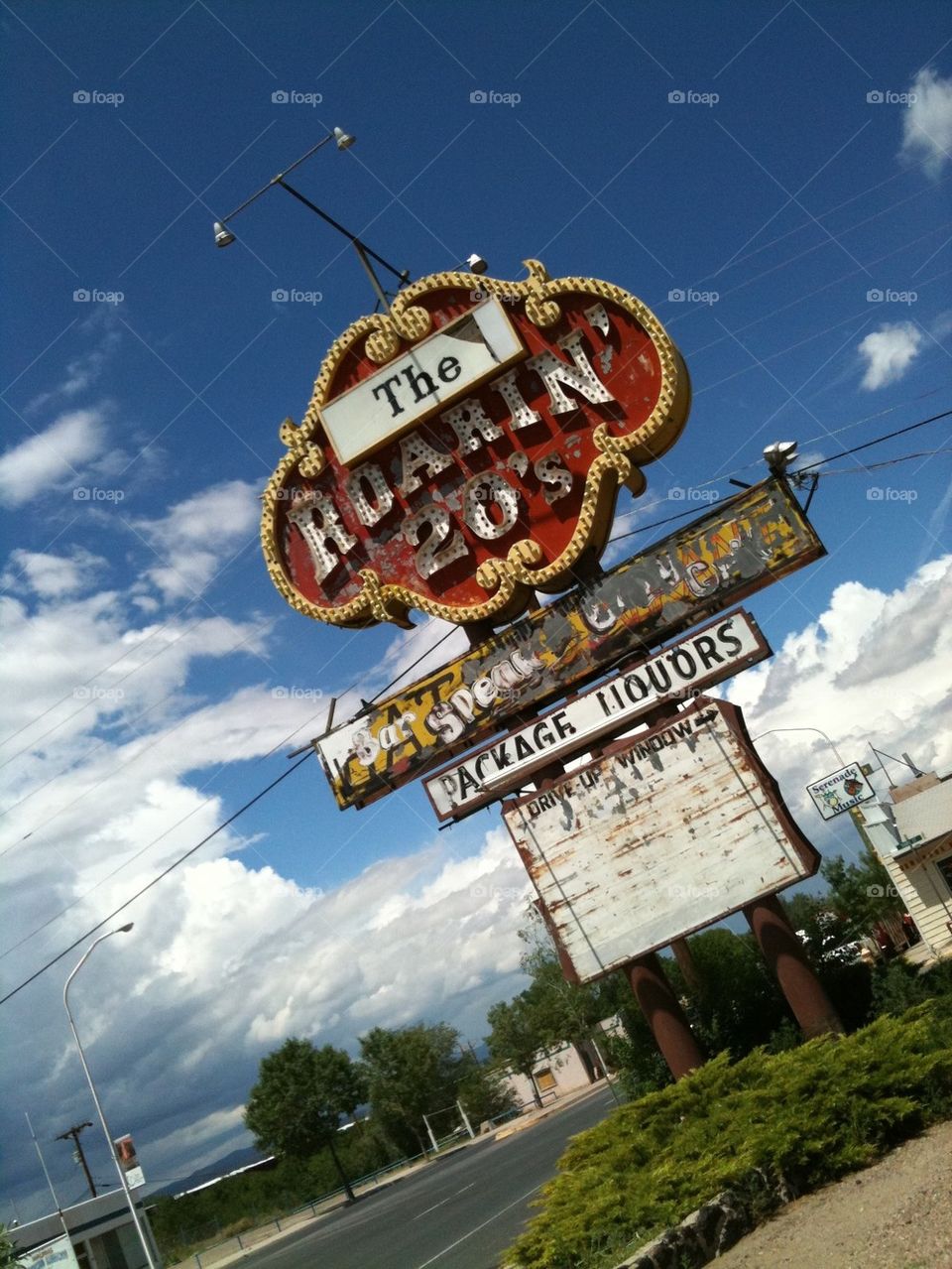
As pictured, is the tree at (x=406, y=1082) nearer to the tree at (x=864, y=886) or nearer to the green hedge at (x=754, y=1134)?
the tree at (x=864, y=886)

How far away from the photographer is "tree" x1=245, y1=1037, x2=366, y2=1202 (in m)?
56.4

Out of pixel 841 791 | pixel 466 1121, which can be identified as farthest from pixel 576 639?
pixel 466 1121

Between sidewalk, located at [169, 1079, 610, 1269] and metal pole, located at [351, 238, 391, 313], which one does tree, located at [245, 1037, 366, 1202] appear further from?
metal pole, located at [351, 238, 391, 313]

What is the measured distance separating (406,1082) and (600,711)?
58003 mm

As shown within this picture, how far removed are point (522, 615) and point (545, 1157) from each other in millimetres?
19102

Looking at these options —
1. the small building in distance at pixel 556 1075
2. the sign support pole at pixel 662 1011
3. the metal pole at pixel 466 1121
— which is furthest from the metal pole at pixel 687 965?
the small building in distance at pixel 556 1075

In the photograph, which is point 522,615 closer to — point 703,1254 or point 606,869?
point 606,869

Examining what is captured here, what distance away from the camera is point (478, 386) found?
15680 millimetres

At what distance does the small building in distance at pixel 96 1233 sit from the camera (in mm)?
52281

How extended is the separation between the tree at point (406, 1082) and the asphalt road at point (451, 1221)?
23746 millimetres

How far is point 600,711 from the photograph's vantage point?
46.5 feet

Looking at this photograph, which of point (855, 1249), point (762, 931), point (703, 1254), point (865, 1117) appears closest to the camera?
point (855, 1249)

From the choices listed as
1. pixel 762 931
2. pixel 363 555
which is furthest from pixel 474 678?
Answer: pixel 762 931

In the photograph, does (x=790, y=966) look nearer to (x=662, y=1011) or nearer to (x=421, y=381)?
(x=662, y=1011)
